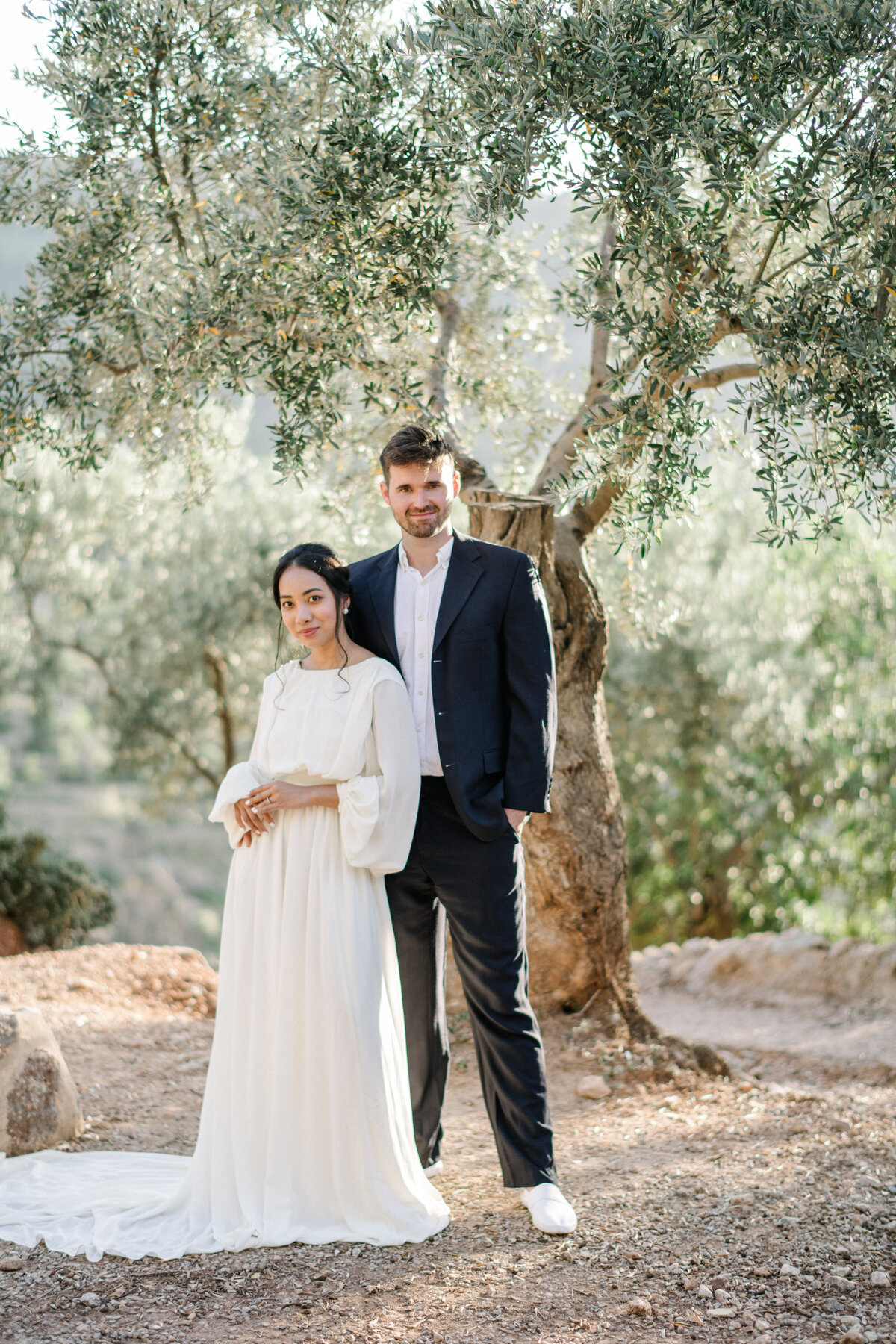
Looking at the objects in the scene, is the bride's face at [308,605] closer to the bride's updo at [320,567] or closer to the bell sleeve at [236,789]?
the bride's updo at [320,567]

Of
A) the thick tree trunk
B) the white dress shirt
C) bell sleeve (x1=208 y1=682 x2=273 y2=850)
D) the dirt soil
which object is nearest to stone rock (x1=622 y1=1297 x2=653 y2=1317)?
the dirt soil

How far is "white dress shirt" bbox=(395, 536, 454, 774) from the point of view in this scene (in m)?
3.93

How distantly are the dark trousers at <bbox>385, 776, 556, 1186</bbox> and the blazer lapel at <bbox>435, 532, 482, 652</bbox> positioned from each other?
0.55 meters

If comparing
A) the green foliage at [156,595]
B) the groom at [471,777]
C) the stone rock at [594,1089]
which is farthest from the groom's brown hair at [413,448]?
the green foliage at [156,595]

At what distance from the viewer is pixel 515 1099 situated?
3801 millimetres

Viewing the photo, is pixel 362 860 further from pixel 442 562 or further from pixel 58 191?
→ pixel 58 191

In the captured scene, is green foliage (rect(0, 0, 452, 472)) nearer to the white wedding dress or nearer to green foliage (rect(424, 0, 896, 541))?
green foliage (rect(424, 0, 896, 541))

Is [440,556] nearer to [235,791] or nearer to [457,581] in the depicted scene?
[457,581]

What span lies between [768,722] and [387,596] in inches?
373

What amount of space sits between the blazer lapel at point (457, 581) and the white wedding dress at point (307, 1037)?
0.88ft

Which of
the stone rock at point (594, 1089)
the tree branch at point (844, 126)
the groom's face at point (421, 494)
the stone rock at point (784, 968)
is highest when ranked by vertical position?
the tree branch at point (844, 126)

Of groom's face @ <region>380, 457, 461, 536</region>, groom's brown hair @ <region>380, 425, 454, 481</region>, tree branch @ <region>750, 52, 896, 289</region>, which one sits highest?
tree branch @ <region>750, 52, 896, 289</region>

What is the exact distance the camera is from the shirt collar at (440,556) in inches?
161

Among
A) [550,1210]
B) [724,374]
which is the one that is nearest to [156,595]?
[724,374]
